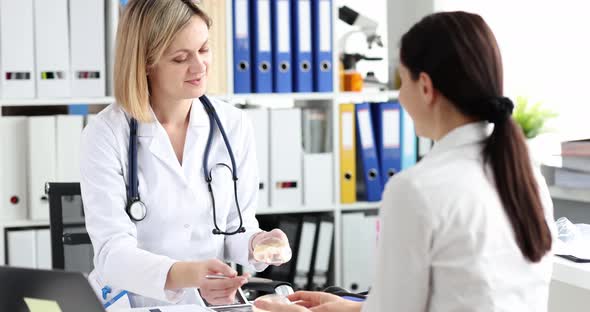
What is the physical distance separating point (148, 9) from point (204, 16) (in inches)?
5.6

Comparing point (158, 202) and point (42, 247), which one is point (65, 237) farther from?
point (42, 247)

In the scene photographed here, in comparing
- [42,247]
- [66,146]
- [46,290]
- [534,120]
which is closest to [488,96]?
[46,290]

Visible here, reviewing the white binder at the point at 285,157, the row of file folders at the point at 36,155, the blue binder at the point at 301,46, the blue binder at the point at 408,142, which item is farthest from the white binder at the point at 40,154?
the blue binder at the point at 408,142

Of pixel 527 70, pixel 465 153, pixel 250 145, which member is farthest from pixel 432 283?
pixel 527 70

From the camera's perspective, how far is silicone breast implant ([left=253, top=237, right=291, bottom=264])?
174 cm

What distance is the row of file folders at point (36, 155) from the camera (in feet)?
9.77

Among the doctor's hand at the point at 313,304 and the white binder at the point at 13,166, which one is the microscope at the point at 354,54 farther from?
the doctor's hand at the point at 313,304

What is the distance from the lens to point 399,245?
3.59ft

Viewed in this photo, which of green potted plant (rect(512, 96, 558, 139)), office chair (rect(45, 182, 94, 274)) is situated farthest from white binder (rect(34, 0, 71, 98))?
green potted plant (rect(512, 96, 558, 139))

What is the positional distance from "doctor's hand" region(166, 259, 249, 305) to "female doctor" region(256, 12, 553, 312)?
0.44 m

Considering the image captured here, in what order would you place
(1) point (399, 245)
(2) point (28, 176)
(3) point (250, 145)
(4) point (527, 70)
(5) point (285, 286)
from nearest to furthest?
(1) point (399, 245) < (5) point (285, 286) < (3) point (250, 145) < (2) point (28, 176) < (4) point (527, 70)

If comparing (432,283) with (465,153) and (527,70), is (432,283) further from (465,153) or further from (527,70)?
(527,70)

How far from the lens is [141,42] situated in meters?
1.87

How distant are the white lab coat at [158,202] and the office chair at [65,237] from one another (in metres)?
0.28
